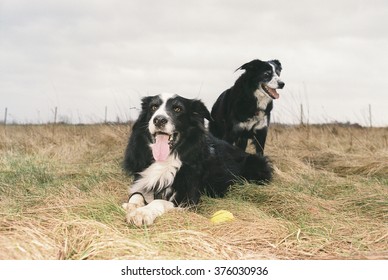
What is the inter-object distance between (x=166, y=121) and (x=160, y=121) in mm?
62

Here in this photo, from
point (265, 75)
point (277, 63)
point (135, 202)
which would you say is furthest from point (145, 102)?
point (277, 63)

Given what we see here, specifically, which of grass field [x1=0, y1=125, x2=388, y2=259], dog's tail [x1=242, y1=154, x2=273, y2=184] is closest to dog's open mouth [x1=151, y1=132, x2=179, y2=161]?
grass field [x1=0, y1=125, x2=388, y2=259]

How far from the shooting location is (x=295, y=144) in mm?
9828

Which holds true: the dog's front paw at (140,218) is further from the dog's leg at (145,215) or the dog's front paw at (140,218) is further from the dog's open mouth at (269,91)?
the dog's open mouth at (269,91)

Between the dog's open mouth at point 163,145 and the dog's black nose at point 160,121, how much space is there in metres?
0.18

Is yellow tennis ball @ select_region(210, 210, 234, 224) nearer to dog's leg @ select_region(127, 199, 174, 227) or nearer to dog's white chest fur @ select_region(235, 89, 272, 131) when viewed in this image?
dog's leg @ select_region(127, 199, 174, 227)

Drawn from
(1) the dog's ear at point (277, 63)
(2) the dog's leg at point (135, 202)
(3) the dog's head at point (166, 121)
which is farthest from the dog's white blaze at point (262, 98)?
(2) the dog's leg at point (135, 202)

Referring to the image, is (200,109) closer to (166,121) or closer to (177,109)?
(177,109)

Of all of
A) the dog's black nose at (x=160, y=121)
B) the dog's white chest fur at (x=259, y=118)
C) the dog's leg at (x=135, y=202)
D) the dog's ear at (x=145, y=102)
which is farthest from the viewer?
the dog's white chest fur at (x=259, y=118)

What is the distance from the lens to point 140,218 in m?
3.38

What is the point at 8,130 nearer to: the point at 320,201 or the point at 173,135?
the point at 173,135

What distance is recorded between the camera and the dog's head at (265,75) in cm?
741
